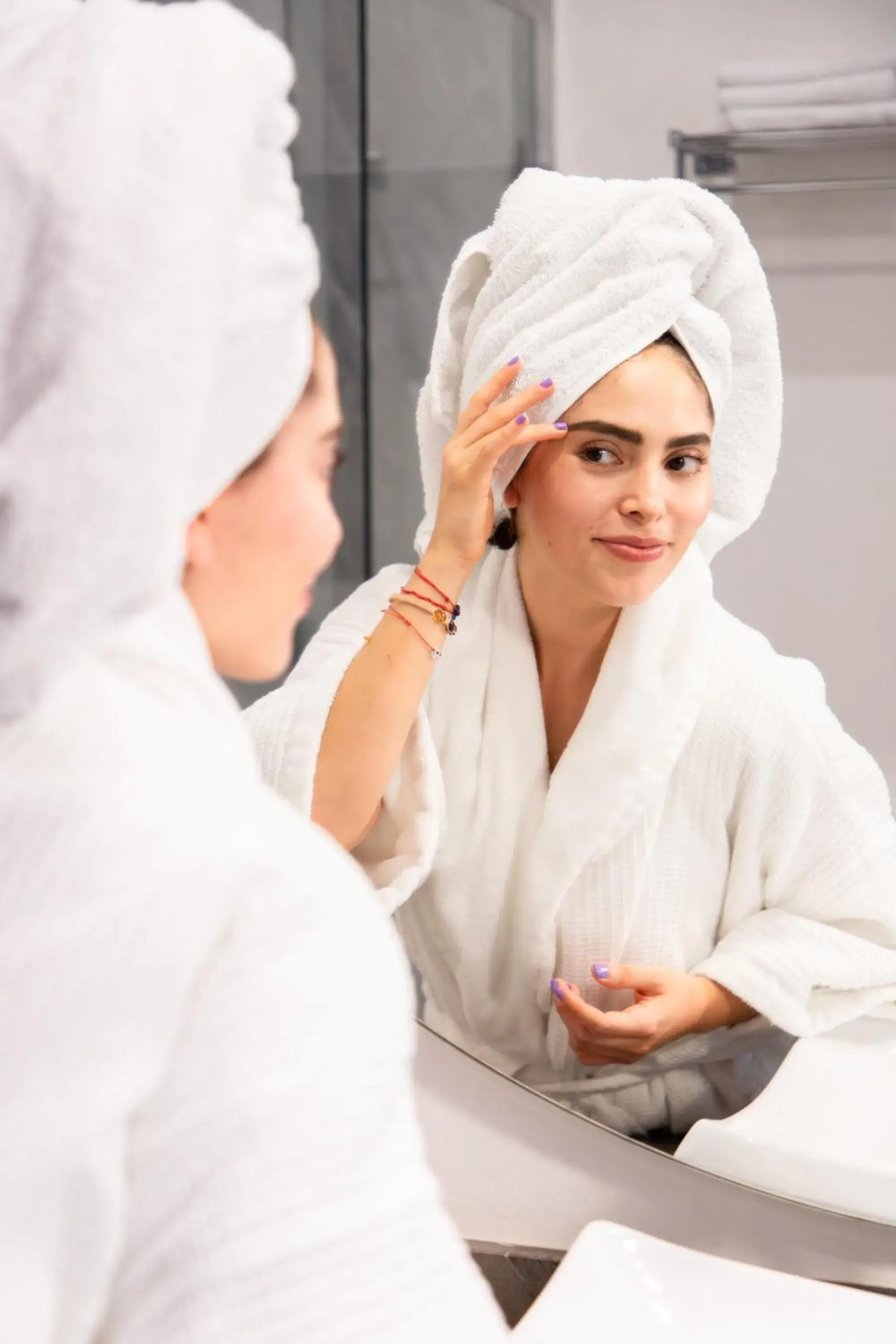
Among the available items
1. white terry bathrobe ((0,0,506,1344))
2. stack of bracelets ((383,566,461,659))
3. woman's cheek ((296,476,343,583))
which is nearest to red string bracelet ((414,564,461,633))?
stack of bracelets ((383,566,461,659))

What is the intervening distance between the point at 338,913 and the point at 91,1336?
0.45 feet

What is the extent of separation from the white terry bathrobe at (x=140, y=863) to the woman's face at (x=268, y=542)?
0.07 metres

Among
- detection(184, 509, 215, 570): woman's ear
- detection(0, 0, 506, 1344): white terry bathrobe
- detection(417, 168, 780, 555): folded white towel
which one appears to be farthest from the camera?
detection(417, 168, 780, 555): folded white towel

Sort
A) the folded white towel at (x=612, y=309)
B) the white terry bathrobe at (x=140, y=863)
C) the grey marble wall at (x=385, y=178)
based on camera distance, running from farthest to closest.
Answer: the grey marble wall at (x=385, y=178), the folded white towel at (x=612, y=309), the white terry bathrobe at (x=140, y=863)

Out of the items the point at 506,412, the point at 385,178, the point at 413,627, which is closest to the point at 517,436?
the point at 506,412

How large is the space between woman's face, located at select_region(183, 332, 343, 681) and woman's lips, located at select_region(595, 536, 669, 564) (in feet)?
0.72

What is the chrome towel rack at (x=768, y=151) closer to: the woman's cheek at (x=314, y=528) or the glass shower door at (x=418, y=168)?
the glass shower door at (x=418, y=168)

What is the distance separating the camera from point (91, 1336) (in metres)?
0.39

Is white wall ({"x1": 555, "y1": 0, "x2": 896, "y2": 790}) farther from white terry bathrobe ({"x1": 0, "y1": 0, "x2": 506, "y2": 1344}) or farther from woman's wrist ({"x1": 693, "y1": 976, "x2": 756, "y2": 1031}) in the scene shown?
white terry bathrobe ({"x1": 0, "y1": 0, "x2": 506, "y2": 1344})

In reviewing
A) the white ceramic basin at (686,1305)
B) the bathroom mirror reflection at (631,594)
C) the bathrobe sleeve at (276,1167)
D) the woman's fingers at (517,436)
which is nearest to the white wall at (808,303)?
the bathroom mirror reflection at (631,594)

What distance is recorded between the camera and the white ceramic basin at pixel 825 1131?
753 mm

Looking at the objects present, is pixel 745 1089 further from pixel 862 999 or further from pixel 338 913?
pixel 338 913

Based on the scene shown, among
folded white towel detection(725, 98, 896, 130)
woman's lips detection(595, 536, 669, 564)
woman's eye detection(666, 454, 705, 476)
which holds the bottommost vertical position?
woman's lips detection(595, 536, 669, 564)

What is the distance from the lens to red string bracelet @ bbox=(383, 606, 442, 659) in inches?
28.5
